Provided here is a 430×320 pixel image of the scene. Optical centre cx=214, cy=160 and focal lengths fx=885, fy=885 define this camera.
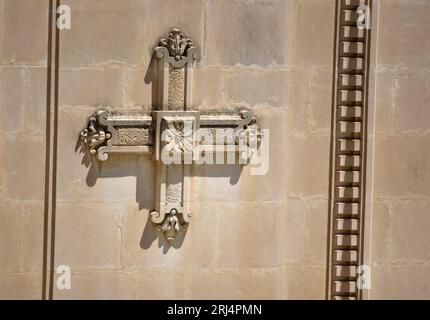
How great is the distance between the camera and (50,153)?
7945 millimetres

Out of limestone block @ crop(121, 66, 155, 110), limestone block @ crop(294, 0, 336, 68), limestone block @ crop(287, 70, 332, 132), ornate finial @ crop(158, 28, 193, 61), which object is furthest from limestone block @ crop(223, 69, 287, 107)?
limestone block @ crop(121, 66, 155, 110)

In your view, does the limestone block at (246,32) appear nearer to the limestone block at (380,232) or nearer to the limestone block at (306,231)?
the limestone block at (306,231)

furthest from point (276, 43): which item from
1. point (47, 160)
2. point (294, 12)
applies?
point (47, 160)

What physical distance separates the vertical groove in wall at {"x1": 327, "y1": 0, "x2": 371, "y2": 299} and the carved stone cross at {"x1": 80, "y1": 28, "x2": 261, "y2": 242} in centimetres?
86

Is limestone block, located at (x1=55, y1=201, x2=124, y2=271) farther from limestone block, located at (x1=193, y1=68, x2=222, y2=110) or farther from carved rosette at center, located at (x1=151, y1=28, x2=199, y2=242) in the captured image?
limestone block, located at (x1=193, y1=68, x2=222, y2=110)

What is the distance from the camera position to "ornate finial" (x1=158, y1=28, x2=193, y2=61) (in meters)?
7.96

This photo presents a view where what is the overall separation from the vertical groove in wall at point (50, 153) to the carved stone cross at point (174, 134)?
0.98 feet

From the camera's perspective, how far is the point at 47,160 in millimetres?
7953

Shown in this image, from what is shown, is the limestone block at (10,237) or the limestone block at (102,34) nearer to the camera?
the limestone block at (102,34)

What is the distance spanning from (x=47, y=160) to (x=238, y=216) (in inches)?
71.6

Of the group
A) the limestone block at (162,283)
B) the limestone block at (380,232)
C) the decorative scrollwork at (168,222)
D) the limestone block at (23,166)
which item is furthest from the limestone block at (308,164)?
the limestone block at (23,166)

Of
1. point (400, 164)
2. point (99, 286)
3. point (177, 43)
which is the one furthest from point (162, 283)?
point (400, 164)

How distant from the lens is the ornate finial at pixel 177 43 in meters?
7.96

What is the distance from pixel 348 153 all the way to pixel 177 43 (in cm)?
192
